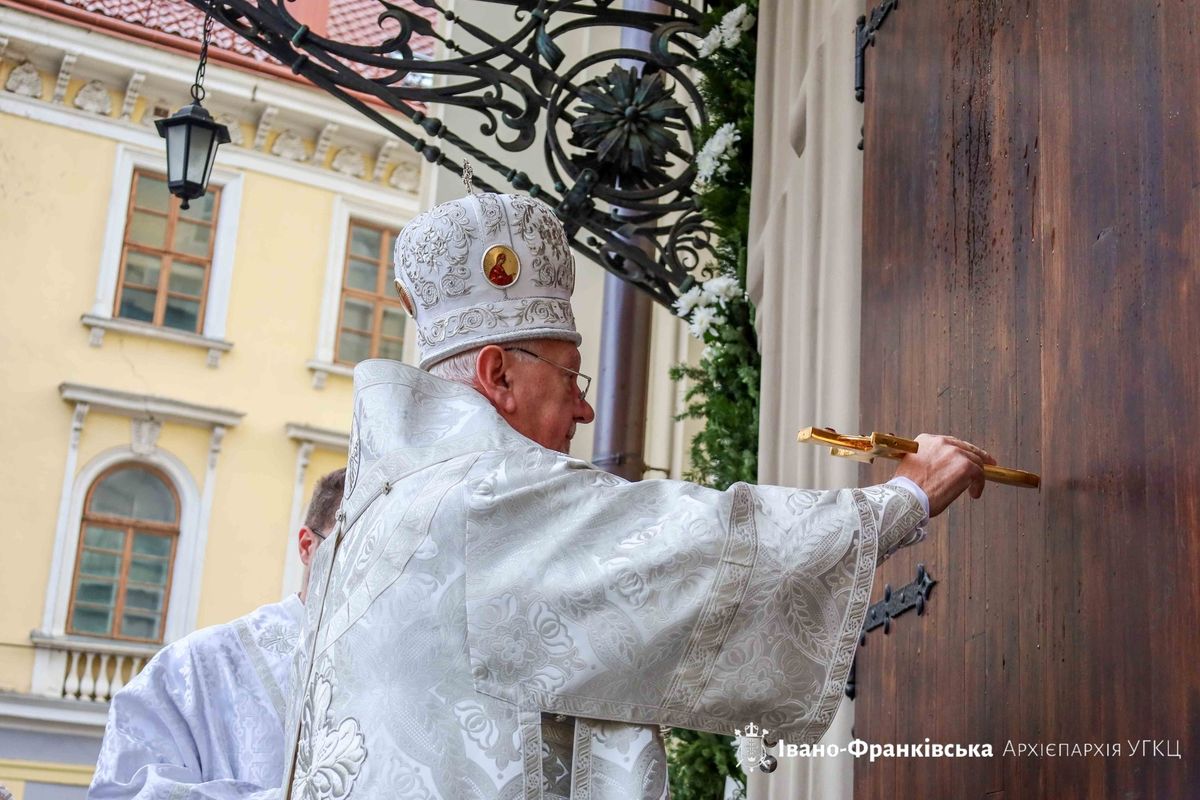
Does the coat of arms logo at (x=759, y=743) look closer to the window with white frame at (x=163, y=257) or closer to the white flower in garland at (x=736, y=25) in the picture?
the white flower in garland at (x=736, y=25)

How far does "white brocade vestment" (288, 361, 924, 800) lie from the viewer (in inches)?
96.0

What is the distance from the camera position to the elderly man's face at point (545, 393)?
9.34ft

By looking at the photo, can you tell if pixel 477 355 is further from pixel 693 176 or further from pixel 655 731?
pixel 693 176

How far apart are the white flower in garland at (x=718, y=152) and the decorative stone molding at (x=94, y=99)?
16589 mm

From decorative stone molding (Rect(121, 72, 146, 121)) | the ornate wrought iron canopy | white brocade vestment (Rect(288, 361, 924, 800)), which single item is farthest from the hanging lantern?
decorative stone molding (Rect(121, 72, 146, 121))

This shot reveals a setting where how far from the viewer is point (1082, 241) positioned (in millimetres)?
2379

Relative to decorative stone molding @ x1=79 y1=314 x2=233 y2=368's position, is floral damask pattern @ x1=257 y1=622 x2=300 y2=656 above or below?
below

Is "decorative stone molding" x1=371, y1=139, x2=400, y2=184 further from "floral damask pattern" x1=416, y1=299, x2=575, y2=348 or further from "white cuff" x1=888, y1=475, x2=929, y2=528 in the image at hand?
"white cuff" x1=888, y1=475, x2=929, y2=528

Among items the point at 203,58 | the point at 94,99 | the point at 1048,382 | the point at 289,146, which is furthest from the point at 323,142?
the point at 1048,382

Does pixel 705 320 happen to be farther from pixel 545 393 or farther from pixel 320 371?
pixel 320 371

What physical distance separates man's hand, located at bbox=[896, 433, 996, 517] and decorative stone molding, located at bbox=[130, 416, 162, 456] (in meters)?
17.9

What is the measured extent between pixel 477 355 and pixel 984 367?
0.88 metres

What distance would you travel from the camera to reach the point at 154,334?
19953 millimetres

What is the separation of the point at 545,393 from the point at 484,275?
263 mm
